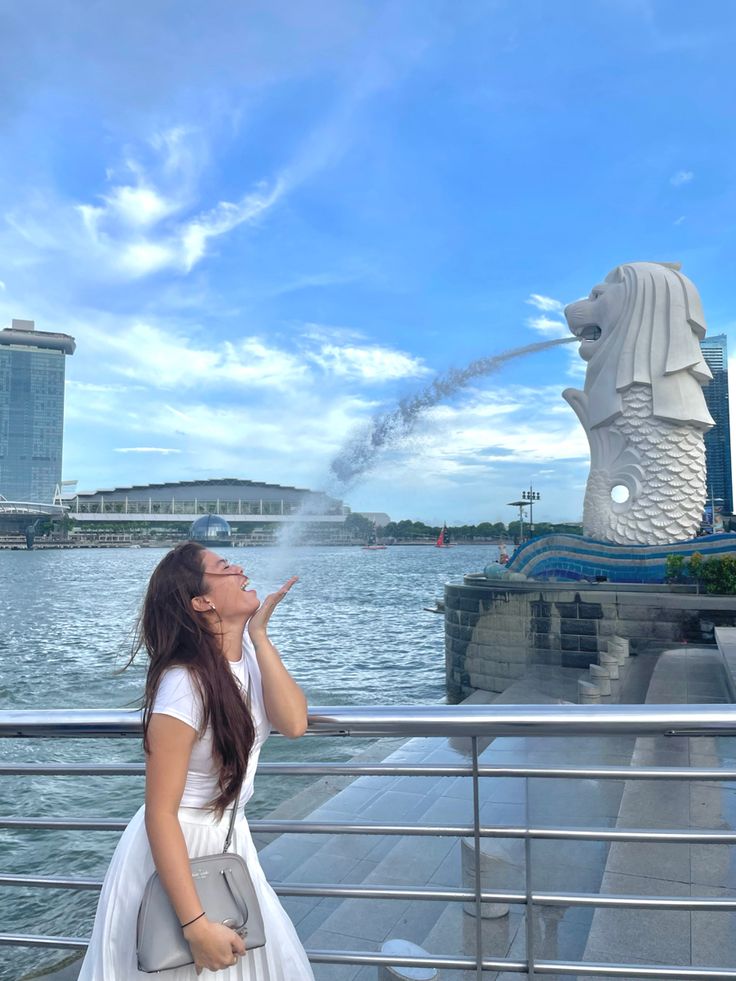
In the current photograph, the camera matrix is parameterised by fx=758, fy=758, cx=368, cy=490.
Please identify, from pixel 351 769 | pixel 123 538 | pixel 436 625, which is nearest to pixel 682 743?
pixel 351 769

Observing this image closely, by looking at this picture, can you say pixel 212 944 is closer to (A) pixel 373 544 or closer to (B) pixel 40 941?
(B) pixel 40 941

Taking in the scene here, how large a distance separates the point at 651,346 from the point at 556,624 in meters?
7.15

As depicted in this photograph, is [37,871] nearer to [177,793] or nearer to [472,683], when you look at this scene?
[177,793]

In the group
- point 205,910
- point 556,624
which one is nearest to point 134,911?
point 205,910

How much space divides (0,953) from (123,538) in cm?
9755

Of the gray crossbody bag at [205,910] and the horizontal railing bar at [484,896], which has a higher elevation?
the gray crossbody bag at [205,910]

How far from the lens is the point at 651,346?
15727 millimetres

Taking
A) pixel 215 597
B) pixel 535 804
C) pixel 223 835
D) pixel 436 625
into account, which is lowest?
pixel 436 625

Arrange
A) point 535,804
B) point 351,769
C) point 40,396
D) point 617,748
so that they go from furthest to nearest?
point 40,396, point 617,748, point 535,804, point 351,769

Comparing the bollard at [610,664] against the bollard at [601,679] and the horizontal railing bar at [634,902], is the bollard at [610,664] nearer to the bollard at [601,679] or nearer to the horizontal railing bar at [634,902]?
the bollard at [601,679]

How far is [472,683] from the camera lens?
1245 centimetres

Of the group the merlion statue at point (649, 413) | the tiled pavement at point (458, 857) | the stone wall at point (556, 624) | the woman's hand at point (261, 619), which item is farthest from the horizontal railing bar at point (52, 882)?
the merlion statue at point (649, 413)

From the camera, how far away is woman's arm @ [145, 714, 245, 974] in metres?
1.25

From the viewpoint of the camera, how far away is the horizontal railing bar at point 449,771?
1616 millimetres
